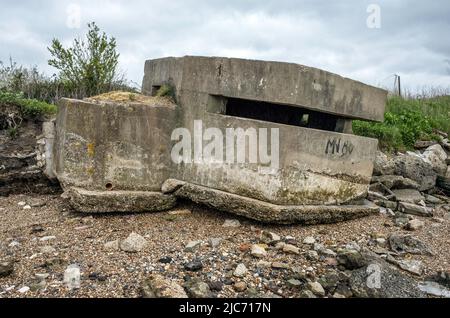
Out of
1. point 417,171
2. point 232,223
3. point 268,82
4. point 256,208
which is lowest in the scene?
point 232,223

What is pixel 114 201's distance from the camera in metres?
3.84

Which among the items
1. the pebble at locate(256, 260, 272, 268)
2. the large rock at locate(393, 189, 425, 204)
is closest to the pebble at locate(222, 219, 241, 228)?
the pebble at locate(256, 260, 272, 268)

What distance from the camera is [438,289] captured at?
289 cm

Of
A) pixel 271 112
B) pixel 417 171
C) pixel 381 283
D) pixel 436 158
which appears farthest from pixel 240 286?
pixel 436 158

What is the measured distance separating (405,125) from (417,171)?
65.3 inches

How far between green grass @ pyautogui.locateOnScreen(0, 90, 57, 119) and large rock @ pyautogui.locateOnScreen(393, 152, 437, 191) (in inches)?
212

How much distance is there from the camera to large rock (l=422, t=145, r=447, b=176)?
629 cm

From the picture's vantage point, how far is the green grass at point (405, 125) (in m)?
6.58

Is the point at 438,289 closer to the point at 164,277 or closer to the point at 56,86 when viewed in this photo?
the point at 164,277

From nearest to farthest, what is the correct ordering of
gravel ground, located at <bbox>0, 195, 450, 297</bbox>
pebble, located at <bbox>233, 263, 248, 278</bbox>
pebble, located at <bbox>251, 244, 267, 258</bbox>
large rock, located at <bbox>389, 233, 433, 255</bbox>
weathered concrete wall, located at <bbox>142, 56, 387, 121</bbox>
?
gravel ground, located at <bbox>0, 195, 450, 297</bbox> < pebble, located at <bbox>233, 263, 248, 278</bbox> < pebble, located at <bbox>251, 244, 267, 258</bbox> < large rock, located at <bbox>389, 233, 433, 255</bbox> < weathered concrete wall, located at <bbox>142, 56, 387, 121</bbox>

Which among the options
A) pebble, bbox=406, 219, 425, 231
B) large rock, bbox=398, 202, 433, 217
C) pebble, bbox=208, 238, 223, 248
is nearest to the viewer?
pebble, bbox=208, 238, 223, 248

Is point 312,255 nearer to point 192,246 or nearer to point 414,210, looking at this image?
point 192,246

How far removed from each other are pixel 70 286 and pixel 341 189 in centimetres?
285

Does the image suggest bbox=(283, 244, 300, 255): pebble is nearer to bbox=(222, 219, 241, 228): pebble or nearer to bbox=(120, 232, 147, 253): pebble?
bbox=(222, 219, 241, 228): pebble
